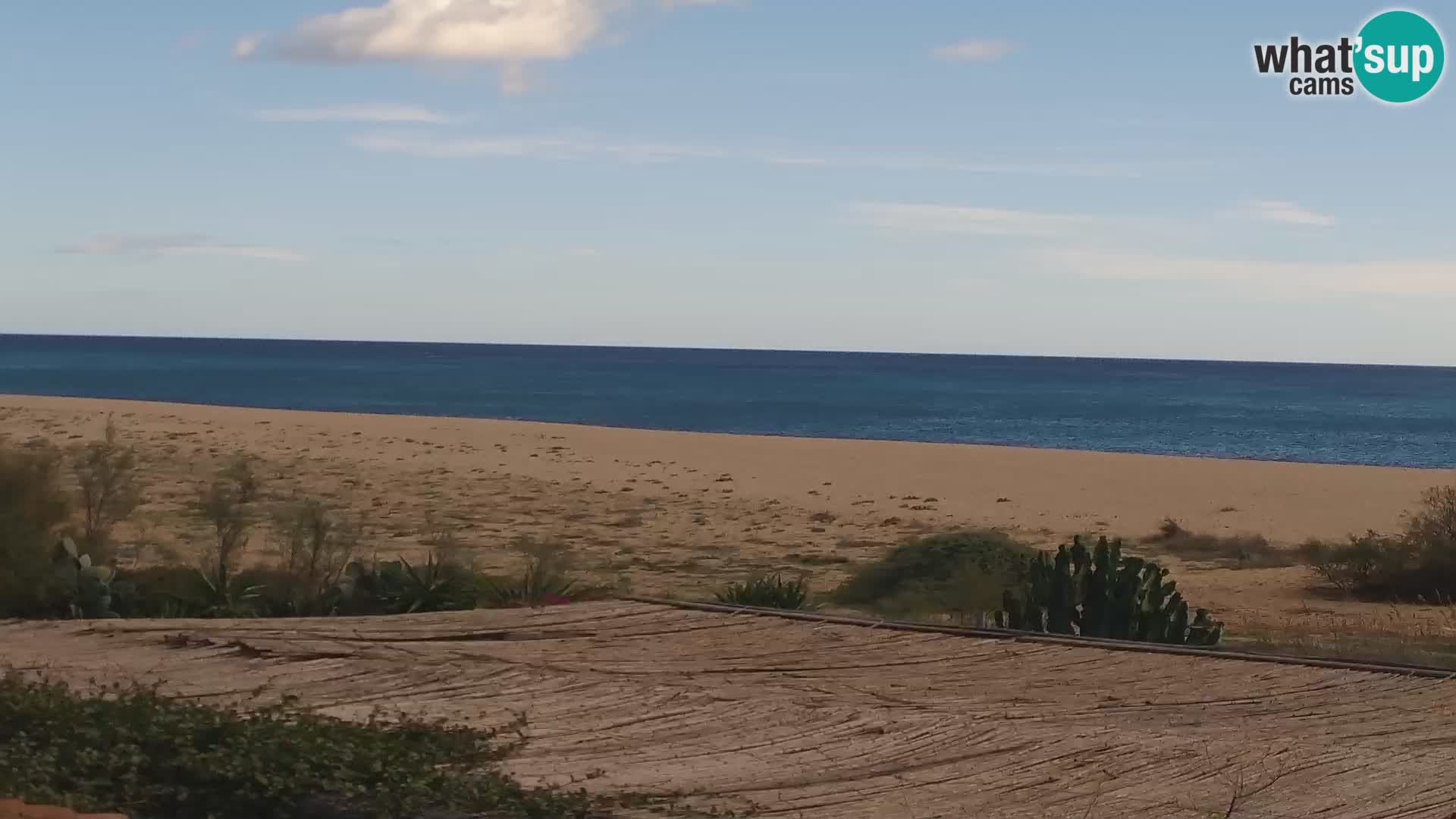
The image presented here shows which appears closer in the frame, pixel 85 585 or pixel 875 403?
pixel 85 585

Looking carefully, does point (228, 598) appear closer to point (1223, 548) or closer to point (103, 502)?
point (103, 502)

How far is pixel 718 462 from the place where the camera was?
37.5 meters

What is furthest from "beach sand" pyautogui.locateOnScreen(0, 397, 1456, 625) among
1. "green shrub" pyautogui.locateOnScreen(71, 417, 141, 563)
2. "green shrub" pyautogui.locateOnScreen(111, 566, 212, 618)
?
"green shrub" pyautogui.locateOnScreen(111, 566, 212, 618)

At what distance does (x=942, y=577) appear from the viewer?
49.4ft

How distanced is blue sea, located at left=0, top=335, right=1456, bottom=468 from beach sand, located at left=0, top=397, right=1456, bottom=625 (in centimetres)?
2117

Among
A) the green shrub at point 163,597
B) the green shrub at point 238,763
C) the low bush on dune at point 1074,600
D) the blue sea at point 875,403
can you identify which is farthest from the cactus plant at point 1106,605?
the blue sea at point 875,403

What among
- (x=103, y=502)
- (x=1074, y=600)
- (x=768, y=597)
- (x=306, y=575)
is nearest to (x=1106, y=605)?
(x=1074, y=600)

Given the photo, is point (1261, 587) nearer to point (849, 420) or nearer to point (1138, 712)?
point (1138, 712)

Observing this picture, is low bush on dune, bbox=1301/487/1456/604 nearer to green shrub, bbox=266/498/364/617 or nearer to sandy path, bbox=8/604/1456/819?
sandy path, bbox=8/604/1456/819

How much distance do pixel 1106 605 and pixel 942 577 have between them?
11.6ft

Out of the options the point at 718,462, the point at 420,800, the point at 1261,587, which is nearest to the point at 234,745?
the point at 420,800

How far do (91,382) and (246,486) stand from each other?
101878mm

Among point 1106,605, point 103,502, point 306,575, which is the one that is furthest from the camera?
point 103,502

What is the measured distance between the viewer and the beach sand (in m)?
19.3
